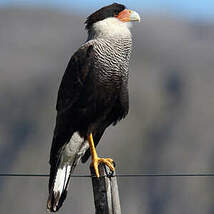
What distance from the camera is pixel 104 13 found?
26.2ft

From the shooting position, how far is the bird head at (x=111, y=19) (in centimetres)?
792

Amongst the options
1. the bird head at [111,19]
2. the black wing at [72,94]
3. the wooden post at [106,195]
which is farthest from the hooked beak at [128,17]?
the wooden post at [106,195]

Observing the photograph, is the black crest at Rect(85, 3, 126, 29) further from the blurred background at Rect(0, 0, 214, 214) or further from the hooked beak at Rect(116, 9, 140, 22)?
the blurred background at Rect(0, 0, 214, 214)

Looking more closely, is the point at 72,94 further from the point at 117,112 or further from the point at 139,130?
the point at 139,130

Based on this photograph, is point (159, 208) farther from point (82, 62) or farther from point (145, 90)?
point (82, 62)

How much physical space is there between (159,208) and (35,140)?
7.88 metres

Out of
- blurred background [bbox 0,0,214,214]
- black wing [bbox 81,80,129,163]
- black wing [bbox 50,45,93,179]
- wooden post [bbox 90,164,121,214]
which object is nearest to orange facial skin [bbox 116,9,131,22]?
black wing [bbox 50,45,93,179]

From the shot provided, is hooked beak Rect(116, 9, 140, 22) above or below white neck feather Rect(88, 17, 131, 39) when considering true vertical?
above

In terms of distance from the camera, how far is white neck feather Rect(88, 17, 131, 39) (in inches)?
311

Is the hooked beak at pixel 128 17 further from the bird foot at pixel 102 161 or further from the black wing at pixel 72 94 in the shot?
the bird foot at pixel 102 161

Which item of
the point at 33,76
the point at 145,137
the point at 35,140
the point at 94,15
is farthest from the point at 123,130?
the point at 94,15

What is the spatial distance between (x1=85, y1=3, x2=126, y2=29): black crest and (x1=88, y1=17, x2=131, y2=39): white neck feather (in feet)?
0.13

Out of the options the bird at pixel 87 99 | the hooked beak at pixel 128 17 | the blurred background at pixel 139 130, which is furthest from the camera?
the blurred background at pixel 139 130

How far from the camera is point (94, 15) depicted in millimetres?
7961
